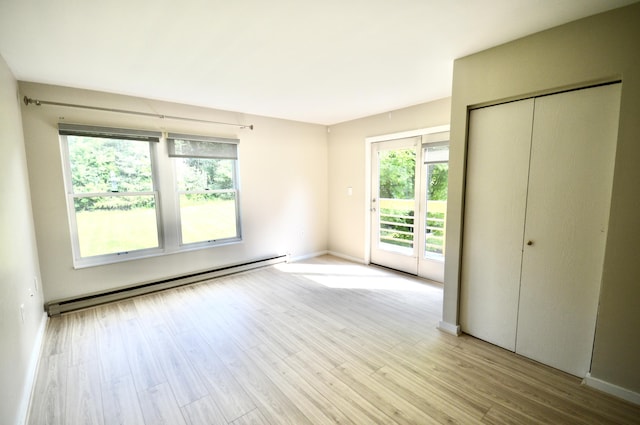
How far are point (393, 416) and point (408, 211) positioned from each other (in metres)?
2.96

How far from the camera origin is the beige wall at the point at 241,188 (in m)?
2.93

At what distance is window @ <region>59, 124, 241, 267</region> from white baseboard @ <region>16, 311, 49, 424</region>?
36.5 inches

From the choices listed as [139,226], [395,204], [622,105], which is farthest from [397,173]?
[139,226]

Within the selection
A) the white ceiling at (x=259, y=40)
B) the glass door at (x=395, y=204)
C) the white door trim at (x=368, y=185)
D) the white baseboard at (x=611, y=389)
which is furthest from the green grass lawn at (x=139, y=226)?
the white baseboard at (x=611, y=389)

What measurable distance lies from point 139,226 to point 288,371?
2752 millimetres

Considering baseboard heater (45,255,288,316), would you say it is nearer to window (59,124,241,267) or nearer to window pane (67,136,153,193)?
window (59,124,241,267)

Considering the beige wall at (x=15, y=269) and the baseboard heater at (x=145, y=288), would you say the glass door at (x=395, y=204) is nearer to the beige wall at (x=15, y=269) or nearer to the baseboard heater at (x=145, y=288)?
the baseboard heater at (x=145, y=288)

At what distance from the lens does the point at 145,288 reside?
11.7 ft

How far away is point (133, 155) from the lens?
11.4ft

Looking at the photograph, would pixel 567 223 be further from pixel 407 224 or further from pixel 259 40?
pixel 259 40

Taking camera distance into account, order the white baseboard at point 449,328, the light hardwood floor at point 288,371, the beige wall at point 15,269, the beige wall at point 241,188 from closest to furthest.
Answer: the beige wall at point 15,269, the light hardwood floor at point 288,371, the white baseboard at point 449,328, the beige wall at point 241,188

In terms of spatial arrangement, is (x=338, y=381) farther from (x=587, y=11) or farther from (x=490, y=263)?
(x=587, y=11)

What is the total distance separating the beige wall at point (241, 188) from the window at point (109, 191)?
0.12m

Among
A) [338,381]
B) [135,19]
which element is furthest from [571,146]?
[135,19]
